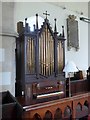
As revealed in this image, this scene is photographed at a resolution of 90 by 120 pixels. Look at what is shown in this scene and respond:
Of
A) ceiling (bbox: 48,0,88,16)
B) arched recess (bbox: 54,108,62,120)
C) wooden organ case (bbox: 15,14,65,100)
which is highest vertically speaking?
ceiling (bbox: 48,0,88,16)

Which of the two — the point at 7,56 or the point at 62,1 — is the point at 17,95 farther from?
the point at 62,1

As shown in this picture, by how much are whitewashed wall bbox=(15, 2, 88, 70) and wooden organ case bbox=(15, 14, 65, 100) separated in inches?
28.0

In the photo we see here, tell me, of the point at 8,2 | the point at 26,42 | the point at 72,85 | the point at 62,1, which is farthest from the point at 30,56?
the point at 62,1

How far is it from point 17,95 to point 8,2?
71.4 inches

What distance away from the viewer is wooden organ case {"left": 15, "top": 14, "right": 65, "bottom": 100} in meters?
3.52

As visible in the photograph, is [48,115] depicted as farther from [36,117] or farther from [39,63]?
[39,63]

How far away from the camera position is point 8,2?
350 cm

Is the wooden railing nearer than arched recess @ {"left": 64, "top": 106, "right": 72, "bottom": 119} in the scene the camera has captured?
Yes

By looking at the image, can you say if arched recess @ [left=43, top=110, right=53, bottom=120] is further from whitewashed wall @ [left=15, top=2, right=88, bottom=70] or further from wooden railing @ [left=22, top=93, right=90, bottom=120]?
whitewashed wall @ [left=15, top=2, right=88, bottom=70]

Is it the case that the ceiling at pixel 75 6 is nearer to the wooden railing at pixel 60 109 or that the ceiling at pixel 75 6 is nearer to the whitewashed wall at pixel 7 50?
the whitewashed wall at pixel 7 50

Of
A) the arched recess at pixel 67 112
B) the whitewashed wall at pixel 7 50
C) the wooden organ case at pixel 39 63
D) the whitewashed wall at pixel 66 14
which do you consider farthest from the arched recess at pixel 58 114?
the whitewashed wall at pixel 66 14

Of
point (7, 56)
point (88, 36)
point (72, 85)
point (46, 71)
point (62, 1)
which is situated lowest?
point (72, 85)

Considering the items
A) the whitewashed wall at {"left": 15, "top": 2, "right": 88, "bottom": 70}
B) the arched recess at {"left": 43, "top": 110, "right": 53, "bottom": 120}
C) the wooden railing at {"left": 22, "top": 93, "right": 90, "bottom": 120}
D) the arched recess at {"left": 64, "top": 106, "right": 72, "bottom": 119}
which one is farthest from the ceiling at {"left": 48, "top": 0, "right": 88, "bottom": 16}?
the arched recess at {"left": 43, "top": 110, "right": 53, "bottom": 120}

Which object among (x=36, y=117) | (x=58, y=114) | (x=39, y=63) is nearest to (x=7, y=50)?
(x=39, y=63)
